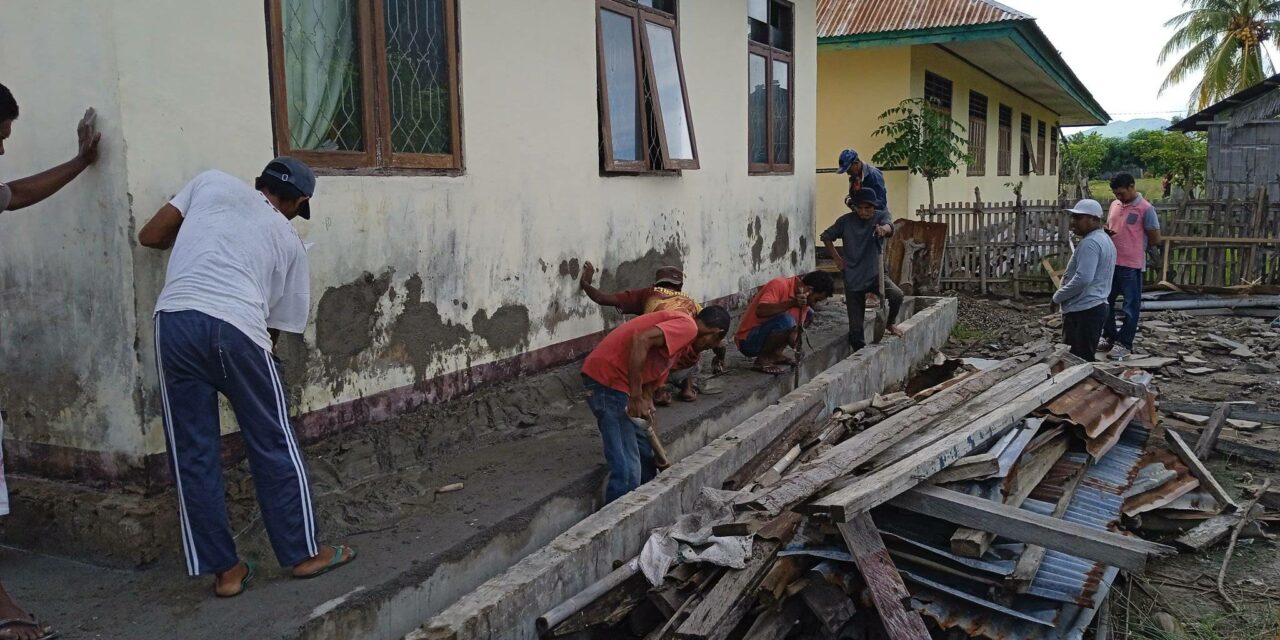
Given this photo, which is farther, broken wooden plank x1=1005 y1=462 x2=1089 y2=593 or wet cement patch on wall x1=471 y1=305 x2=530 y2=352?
wet cement patch on wall x1=471 y1=305 x2=530 y2=352

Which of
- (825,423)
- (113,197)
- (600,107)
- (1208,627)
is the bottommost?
(1208,627)

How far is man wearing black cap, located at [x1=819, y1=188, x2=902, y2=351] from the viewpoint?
7.91 meters

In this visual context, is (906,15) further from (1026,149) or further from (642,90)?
(1026,149)

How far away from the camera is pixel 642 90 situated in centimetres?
714

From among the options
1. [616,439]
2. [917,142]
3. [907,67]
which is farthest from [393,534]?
[907,67]

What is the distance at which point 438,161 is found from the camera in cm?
509

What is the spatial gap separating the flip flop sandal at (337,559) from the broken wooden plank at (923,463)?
1887 mm

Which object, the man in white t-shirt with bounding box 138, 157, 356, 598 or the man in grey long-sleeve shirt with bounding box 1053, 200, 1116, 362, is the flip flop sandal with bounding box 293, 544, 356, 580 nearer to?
the man in white t-shirt with bounding box 138, 157, 356, 598

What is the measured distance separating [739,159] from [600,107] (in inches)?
96.3

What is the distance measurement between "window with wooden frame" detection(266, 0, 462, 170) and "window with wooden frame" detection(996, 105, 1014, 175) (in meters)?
18.0

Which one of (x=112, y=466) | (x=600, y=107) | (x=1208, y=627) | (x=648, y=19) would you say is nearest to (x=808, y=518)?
(x=1208, y=627)

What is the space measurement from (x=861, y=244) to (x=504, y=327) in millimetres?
3580

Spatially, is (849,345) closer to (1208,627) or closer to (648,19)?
(648,19)

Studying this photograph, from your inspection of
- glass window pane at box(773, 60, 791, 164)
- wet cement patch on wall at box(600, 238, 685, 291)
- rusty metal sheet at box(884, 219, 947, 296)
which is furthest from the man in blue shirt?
rusty metal sheet at box(884, 219, 947, 296)
